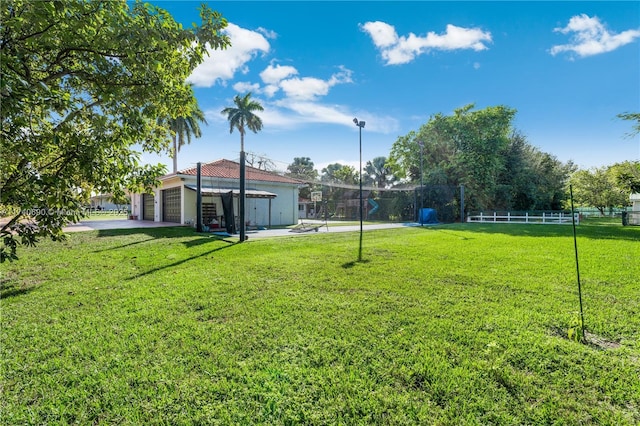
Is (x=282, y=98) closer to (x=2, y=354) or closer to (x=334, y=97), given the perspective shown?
(x=334, y=97)

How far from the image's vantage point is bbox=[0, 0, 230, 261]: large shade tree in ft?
6.31

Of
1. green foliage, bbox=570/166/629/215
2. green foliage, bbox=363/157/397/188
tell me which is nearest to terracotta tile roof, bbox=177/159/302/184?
green foliage, bbox=363/157/397/188

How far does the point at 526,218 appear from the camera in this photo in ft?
72.0

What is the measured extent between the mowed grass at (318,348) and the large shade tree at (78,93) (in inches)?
48.5

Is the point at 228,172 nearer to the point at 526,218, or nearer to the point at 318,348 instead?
the point at 318,348

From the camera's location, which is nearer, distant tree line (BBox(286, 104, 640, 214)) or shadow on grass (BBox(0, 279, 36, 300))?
shadow on grass (BBox(0, 279, 36, 300))

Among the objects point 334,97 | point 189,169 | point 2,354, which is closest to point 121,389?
point 2,354

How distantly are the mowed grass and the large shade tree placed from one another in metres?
1.23

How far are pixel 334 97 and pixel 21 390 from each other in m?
16.4

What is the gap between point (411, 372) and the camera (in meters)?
2.30

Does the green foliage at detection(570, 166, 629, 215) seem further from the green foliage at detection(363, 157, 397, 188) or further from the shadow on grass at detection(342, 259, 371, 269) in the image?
the shadow on grass at detection(342, 259, 371, 269)

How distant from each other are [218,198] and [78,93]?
15.0m

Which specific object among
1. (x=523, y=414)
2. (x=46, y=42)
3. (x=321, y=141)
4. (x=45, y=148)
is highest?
(x=321, y=141)

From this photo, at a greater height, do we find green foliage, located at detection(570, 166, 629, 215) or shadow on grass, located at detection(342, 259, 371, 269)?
green foliage, located at detection(570, 166, 629, 215)
